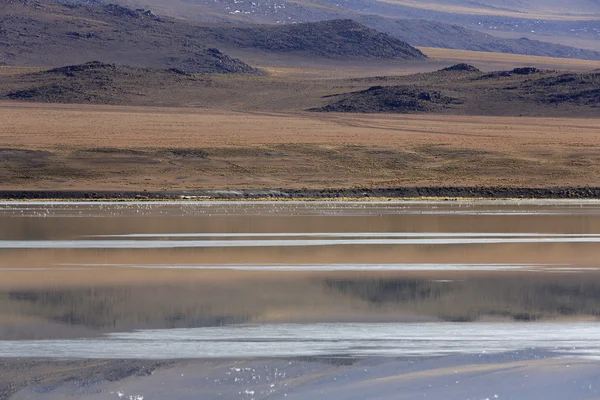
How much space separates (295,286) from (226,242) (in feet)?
19.0

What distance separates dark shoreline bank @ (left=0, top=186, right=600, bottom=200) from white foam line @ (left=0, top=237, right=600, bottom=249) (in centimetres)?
1256

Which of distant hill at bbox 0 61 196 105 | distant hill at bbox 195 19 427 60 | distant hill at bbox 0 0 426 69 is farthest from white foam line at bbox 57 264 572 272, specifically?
distant hill at bbox 195 19 427 60

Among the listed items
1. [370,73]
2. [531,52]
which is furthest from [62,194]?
[531,52]

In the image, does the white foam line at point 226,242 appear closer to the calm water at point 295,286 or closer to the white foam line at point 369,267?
the calm water at point 295,286

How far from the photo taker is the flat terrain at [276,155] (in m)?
36.7

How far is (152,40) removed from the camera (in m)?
128

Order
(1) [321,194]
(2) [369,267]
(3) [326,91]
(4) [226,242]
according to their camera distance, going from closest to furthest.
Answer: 1. (2) [369,267]
2. (4) [226,242]
3. (1) [321,194]
4. (3) [326,91]

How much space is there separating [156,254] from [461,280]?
570 centimetres

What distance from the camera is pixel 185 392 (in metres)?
8.59

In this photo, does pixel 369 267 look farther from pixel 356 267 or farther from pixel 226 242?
pixel 226 242

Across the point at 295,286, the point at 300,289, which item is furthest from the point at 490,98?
the point at 300,289

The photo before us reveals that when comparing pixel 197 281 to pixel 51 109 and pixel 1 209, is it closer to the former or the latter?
pixel 1 209

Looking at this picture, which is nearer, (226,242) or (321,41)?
(226,242)

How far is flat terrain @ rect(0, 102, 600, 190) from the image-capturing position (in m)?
36.7
